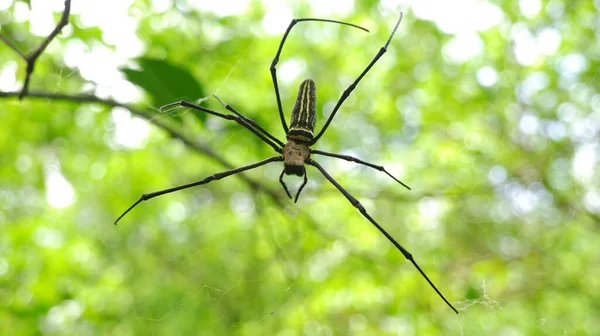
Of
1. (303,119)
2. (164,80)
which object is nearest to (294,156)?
(303,119)

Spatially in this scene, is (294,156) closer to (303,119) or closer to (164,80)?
(303,119)

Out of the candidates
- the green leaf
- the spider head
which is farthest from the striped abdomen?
the green leaf

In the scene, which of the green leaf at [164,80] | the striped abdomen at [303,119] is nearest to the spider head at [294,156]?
the striped abdomen at [303,119]

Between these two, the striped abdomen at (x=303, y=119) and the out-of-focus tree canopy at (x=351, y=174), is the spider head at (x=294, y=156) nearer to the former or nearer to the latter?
the striped abdomen at (x=303, y=119)

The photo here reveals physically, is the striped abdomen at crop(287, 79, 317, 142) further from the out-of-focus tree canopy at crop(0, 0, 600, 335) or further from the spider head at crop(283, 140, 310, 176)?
the out-of-focus tree canopy at crop(0, 0, 600, 335)

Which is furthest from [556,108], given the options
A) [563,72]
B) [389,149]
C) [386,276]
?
[386,276]
